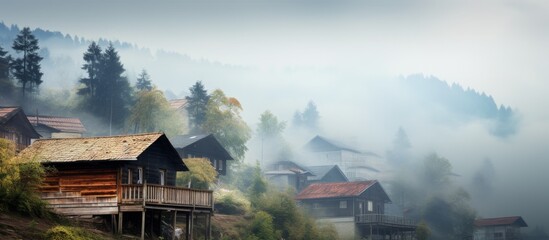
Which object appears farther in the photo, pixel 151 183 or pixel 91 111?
pixel 91 111

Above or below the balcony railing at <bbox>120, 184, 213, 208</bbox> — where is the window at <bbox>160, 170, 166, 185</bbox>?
above

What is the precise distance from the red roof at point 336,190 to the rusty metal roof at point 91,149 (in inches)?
1998

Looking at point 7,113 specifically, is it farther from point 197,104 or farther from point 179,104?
point 179,104

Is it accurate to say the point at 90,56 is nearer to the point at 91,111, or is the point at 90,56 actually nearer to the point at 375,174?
the point at 91,111

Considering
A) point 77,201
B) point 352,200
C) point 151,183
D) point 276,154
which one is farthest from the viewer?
point 276,154

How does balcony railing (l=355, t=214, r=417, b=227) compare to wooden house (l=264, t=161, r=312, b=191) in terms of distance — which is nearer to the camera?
balcony railing (l=355, t=214, r=417, b=227)

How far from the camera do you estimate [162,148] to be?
2237 inches

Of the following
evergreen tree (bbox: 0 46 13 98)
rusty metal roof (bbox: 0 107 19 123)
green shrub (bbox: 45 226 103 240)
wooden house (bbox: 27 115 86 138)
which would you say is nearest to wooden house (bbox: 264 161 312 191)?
wooden house (bbox: 27 115 86 138)

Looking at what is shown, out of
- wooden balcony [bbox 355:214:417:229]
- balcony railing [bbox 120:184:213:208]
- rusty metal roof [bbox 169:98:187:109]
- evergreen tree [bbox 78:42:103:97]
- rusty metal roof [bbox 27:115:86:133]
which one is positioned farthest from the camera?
rusty metal roof [bbox 169:98:187:109]

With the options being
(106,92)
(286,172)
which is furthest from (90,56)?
(286,172)

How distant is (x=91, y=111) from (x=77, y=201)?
71.3 meters

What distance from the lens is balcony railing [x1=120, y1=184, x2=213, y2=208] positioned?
5125 centimetres

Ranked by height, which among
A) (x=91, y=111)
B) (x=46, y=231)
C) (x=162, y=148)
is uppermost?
(x=91, y=111)

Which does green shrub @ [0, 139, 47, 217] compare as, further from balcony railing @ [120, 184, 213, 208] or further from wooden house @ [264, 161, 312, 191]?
wooden house @ [264, 161, 312, 191]
